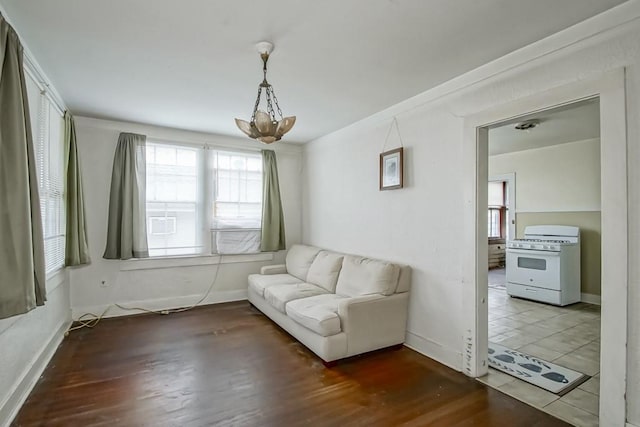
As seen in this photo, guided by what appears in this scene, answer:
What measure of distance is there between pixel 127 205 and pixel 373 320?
3.35m

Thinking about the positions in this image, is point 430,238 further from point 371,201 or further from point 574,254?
point 574,254

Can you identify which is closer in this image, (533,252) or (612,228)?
(612,228)

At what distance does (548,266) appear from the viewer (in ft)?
16.2

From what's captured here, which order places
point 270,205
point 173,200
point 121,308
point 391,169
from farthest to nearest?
1. point 270,205
2. point 173,200
3. point 121,308
4. point 391,169

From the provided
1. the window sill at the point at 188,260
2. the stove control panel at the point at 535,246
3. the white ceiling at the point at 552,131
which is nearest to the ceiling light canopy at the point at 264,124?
the white ceiling at the point at 552,131

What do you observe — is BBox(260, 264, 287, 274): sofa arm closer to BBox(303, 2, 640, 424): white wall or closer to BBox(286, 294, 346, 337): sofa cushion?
BBox(303, 2, 640, 424): white wall

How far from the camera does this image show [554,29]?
6.93ft

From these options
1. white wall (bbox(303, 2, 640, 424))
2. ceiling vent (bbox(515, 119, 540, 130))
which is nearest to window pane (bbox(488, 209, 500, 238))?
ceiling vent (bbox(515, 119, 540, 130))

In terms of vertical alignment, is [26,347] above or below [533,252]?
below

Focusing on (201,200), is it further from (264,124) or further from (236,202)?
(264,124)

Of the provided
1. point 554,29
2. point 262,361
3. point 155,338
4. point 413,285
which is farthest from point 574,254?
point 155,338

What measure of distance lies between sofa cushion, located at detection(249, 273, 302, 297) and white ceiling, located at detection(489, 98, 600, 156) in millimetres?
3041

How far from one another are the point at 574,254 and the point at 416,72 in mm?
4275

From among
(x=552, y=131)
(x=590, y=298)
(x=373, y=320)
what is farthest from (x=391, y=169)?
(x=590, y=298)
